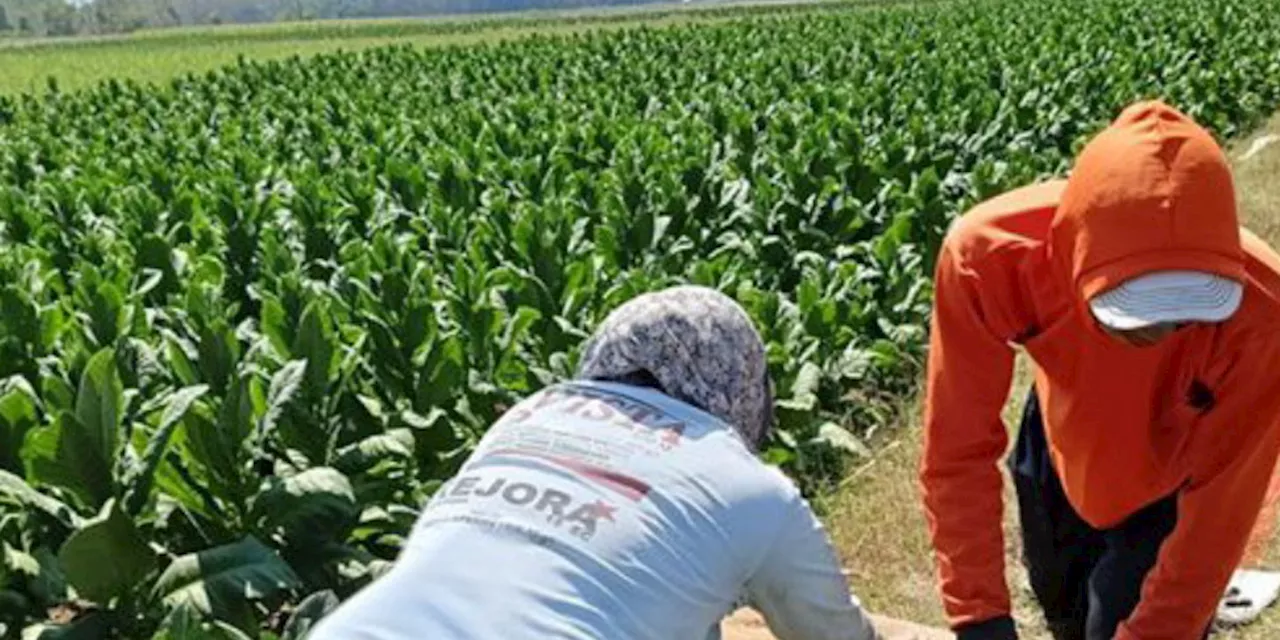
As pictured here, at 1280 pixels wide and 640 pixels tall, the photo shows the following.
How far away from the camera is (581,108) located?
13.2 metres

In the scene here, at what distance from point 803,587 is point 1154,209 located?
32.0 inches

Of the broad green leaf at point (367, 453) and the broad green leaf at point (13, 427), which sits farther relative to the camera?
the broad green leaf at point (367, 453)

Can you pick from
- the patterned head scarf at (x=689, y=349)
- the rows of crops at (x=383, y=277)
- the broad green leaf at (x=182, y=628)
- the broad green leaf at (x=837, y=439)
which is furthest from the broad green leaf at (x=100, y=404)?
the broad green leaf at (x=837, y=439)

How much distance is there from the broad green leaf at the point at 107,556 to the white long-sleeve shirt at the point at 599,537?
1.40m

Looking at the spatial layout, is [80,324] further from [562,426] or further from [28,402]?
[562,426]

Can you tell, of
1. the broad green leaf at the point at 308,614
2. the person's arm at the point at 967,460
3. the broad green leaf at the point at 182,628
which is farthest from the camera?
the broad green leaf at the point at 308,614

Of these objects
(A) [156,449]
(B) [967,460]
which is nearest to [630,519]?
(B) [967,460]

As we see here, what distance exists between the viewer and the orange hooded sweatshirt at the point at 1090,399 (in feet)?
9.11

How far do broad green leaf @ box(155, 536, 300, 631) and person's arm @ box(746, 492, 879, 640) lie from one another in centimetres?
143

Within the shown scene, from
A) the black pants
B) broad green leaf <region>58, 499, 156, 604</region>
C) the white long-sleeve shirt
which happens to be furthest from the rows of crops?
the black pants

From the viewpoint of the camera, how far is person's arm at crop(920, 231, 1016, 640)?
296 cm

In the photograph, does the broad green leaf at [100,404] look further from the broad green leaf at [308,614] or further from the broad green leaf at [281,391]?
the broad green leaf at [308,614]

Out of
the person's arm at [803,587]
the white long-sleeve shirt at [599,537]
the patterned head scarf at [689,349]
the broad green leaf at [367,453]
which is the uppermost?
the patterned head scarf at [689,349]

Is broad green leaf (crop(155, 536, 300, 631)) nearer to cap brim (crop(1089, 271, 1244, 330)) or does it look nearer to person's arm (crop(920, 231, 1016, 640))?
person's arm (crop(920, 231, 1016, 640))
